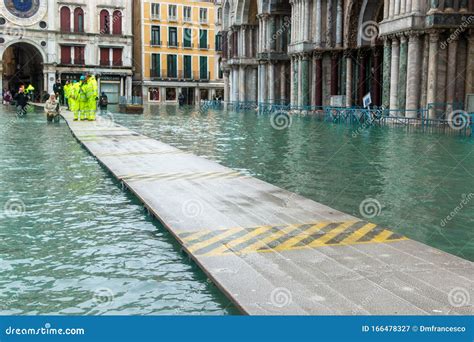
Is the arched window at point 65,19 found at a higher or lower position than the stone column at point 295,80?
higher

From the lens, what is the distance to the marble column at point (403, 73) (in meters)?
27.5

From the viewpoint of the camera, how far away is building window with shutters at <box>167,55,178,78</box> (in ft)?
279

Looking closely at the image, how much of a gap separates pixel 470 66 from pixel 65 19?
195 feet

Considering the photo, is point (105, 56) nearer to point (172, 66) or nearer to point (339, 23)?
point (172, 66)

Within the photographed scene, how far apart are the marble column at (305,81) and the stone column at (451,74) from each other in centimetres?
1517

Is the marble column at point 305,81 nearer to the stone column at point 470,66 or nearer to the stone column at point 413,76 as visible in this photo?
the stone column at point 413,76

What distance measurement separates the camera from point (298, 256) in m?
6.59

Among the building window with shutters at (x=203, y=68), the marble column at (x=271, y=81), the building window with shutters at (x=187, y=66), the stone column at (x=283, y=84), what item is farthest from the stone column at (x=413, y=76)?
the building window with shutters at (x=203, y=68)

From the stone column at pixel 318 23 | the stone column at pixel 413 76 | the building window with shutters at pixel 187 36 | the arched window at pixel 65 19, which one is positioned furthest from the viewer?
the building window with shutters at pixel 187 36

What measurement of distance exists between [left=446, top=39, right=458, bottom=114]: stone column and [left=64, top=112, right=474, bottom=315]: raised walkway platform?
17941mm

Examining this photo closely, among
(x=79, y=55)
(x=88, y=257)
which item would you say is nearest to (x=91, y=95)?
(x=88, y=257)

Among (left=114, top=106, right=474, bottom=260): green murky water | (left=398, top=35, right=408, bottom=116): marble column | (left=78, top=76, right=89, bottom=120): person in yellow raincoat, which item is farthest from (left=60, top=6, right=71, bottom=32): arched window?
(left=398, top=35, right=408, bottom=116): marble column

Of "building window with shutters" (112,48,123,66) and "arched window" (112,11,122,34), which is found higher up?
"arched window" (112,11,122,34)

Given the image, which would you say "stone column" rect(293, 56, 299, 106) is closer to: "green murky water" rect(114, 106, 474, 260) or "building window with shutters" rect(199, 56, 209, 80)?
"green murky water" rect(114, 106, 474, 260)
